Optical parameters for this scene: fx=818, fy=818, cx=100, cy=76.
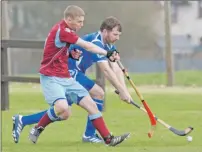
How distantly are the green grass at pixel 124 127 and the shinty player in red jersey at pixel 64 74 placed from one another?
14.0 inches

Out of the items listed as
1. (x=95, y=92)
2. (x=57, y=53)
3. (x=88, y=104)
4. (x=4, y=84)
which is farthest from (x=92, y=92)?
(x=4, y=84)

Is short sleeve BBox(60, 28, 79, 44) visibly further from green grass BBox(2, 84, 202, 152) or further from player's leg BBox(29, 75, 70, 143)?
green grass BBox(2, 84, 202, 152)

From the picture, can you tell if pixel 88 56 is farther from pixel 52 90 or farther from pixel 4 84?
pixel 4 84

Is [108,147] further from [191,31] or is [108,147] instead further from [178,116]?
[191,31]

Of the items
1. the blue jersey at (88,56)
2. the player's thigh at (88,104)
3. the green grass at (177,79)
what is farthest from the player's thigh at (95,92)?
the green grass at (177,79)

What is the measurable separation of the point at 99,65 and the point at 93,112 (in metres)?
0.60

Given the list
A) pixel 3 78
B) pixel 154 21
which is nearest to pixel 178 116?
pixel 3 78

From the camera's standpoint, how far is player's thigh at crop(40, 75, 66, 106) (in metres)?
9.41

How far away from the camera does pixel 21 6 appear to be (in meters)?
61.4

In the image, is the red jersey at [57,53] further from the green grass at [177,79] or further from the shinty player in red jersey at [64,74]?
the green grass at [177,79]

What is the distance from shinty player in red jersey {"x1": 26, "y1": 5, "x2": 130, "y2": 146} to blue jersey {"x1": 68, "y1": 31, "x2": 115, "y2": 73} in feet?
1.28

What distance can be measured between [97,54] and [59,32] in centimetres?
65

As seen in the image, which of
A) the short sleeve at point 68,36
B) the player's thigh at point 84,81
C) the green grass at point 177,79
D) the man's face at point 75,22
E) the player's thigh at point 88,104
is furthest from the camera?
the green grass at point 177,79

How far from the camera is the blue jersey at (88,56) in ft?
A: 32.0
